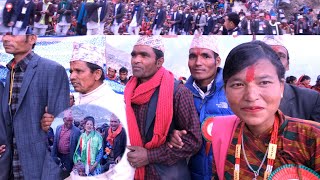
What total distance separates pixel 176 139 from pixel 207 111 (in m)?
0.35

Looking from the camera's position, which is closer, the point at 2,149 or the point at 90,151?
the point at 90,151

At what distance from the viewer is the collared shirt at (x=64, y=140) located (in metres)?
2.34

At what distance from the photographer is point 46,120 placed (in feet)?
7.76

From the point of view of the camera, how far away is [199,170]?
2383 millimetres

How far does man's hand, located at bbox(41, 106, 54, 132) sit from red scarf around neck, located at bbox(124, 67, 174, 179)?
0.50 metres

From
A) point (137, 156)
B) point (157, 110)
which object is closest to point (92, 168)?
point (137, 156)

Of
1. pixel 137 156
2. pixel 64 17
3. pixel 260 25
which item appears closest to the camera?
pixel 137 156

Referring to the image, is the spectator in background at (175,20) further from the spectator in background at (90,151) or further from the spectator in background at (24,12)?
the spectator in background at (90,151)

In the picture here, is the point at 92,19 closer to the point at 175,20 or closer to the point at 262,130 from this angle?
the point at 262,130

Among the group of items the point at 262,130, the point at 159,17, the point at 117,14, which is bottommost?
the point at 262,130

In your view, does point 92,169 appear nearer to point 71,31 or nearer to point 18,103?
point 18,103

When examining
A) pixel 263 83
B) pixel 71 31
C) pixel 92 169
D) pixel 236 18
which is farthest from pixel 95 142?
pixel 71 31

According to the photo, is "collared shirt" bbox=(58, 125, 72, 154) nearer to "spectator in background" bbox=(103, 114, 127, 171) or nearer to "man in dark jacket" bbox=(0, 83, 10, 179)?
"spectator in background" bbox=(103, 114, 127, 171)

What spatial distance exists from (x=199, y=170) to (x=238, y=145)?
3.36 feet
